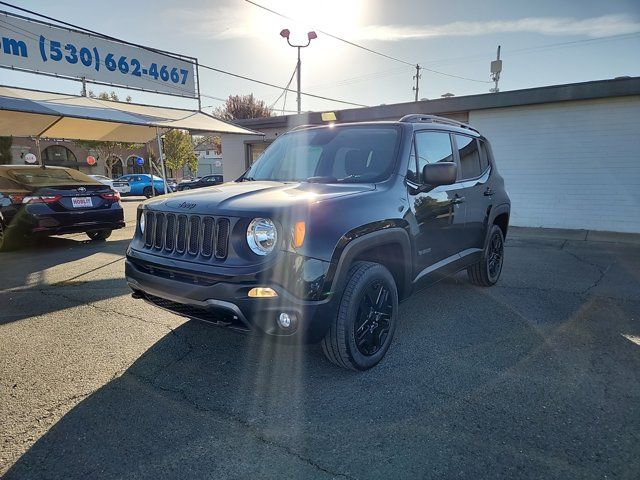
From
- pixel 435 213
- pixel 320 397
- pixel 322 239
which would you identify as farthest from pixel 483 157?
pixel 320 397

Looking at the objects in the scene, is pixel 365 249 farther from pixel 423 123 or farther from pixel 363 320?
pixel 423 123

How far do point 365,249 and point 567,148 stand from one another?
10041 mm

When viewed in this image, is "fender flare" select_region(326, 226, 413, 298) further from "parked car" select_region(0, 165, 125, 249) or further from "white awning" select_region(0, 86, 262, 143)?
"white awning" select_region(0, 86, 262, 143)

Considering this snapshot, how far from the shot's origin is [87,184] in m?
7.95

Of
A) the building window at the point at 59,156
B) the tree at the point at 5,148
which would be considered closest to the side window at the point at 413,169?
the tree at the point at 5,148

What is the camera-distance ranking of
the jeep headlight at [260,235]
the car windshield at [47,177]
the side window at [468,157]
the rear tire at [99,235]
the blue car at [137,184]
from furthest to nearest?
the blue car at [137,184]
the rear tire at [99,235]
the car windshield at [47,177]
the side window at [468,157]
the jeep headlight at [260,235]

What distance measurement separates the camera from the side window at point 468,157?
457cm

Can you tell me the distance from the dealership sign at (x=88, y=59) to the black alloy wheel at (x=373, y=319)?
1129 centimetres

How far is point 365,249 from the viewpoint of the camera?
299 centimetres

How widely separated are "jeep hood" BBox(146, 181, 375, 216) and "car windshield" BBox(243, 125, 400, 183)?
10.9 inches

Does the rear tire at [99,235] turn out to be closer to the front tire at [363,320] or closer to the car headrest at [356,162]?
the car headrest at [356,162]

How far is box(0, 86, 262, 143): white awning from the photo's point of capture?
28.1 feet

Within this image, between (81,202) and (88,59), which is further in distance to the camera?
(88,59)

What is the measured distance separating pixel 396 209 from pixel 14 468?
287 cm
